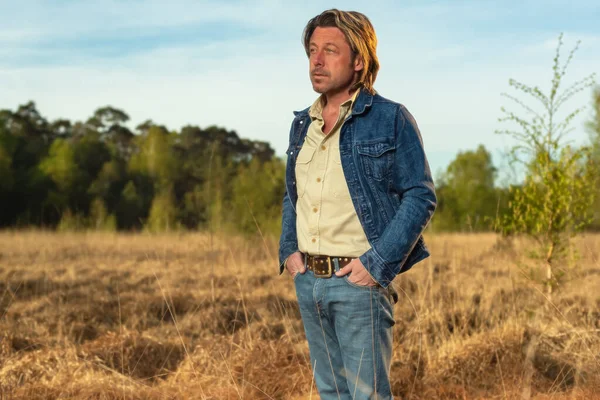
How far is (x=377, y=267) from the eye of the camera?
225 centimetres

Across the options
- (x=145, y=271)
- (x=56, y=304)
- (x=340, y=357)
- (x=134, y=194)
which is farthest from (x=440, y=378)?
(x=134, y=194)

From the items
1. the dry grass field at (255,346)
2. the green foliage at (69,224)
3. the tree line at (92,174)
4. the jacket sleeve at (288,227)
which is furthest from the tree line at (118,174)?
the jacket sleeve at (288,227)

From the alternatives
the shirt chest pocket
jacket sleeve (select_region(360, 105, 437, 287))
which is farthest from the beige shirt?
jacket sleeve (select_region(360, 105, 437, 287))

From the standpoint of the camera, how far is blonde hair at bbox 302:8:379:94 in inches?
94.2

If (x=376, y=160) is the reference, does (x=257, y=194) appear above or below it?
below

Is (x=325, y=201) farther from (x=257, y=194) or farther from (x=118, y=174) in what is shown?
(x=118, y=174)

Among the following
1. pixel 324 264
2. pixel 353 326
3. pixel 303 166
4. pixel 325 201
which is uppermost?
pixel 303 166

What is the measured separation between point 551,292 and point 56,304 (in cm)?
528

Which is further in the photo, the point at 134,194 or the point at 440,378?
the point at 134,194

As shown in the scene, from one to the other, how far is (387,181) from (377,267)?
0.31m

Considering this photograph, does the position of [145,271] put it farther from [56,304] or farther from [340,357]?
[340,357]

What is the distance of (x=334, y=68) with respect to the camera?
2.41 metres

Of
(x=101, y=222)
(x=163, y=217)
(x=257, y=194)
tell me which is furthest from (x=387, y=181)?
(x=101, y=222)

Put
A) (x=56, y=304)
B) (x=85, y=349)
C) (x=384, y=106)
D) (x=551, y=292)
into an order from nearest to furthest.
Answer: (x=384, y=106) → (x=85, y=349) → (x=551, y=292) → (x=56, y=304)
